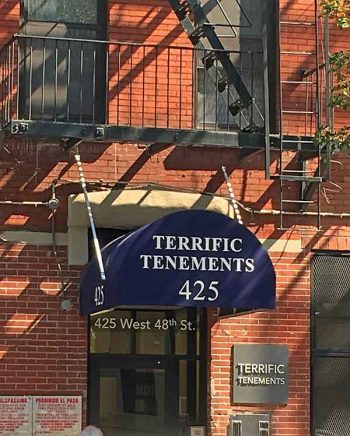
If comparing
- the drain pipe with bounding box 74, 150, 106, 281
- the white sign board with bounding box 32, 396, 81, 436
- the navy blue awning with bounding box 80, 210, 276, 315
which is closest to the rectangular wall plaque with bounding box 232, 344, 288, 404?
the navy blue awning with bounding box 80, 210, 276, 315

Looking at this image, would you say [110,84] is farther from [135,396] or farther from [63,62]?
[135,396]

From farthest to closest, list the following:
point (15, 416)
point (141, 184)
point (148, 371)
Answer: point (148, 371) → point (141, 184) → point (15, 416)

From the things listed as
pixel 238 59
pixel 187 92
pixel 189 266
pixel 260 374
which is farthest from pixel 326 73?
pixel 260 374

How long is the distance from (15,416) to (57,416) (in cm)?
45

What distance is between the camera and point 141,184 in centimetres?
1110

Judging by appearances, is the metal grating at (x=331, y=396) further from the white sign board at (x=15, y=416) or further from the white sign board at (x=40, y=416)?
the white sign board at (x=15, y=416)

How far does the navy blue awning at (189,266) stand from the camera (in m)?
9.48

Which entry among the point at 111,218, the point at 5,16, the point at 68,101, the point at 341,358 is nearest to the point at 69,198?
the point at 111,218

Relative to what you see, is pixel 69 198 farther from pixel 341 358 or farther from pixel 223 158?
pixel 341 358

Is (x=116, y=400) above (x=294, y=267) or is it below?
below

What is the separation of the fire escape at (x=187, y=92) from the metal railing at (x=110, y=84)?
0.01 m

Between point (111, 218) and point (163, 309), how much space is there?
4.40ft

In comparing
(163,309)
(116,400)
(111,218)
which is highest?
(111,218)

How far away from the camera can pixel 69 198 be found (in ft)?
35.5
